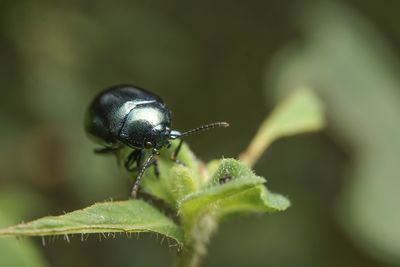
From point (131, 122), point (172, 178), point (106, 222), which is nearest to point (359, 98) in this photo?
point (131, 122)

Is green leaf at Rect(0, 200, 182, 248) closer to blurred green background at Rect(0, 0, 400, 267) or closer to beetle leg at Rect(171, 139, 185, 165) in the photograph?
beetle leg at Rect(171, 139, 185, 165)

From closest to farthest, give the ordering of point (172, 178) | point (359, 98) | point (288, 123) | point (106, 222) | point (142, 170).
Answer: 1. point (106, 222)
2. point (172, 178)
3. point (142, 170)
4. point (288, 123)
5. point (359, 98)

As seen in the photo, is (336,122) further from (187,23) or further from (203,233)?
(203,233)

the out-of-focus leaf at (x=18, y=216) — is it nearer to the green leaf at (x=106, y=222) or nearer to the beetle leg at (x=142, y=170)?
the beetle leg at (x=142, y=170)

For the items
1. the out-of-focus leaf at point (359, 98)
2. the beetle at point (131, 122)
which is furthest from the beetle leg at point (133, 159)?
the out-of-focus leaf at point (359, 98)

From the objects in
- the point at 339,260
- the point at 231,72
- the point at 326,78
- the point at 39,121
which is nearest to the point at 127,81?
the point at 39,121

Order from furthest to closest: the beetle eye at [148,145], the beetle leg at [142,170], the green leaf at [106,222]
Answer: the beetle eye at [148,145]
the beetle leg at [142,170]
the green leaf at [106,222]

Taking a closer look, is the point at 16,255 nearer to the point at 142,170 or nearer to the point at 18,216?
the point at 142,170
